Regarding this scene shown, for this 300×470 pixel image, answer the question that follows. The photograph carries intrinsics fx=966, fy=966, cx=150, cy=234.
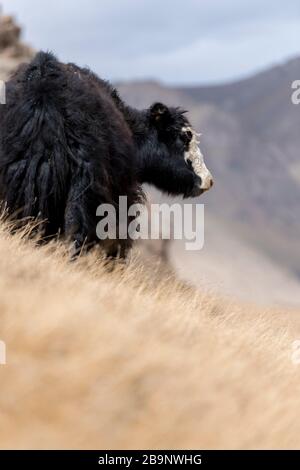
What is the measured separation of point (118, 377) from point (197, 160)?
23.9ft

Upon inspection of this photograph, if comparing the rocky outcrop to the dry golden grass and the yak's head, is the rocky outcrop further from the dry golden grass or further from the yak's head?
the dry golden grass

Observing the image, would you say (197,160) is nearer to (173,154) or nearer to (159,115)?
(173,154)

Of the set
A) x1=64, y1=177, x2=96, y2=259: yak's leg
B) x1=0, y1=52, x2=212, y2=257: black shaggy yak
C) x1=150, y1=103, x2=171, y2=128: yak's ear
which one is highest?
x1=150, y1=103, x2=171, y2=128: yak's ear

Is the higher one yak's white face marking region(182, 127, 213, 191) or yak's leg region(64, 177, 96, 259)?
yak's white face marking region(182, 127, 213, 191)

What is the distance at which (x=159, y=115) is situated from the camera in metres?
13.2

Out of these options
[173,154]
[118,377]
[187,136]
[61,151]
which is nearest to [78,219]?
[61,151]

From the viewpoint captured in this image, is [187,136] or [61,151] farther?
[187,136]

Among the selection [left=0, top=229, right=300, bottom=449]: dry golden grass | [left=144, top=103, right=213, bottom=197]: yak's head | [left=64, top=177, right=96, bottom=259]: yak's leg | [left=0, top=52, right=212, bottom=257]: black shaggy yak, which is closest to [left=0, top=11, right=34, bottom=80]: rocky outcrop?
[left=144, top=103, right=213, bottom=197]: yak's head

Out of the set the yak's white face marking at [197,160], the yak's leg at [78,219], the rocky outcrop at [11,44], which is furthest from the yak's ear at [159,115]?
the rocky outcrop at [11,44]

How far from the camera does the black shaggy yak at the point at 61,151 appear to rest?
34.4ft

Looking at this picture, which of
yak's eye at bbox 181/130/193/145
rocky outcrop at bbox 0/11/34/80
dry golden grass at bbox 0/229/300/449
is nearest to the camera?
dry golden grass at bbox 0/229/300/449

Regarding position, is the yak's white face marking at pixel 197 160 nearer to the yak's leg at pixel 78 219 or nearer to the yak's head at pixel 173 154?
the yak's head at pixel 173 154

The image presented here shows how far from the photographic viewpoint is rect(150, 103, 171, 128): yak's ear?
13156 mm

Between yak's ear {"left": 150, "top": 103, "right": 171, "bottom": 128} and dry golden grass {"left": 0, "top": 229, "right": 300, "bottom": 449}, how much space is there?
4675mm
